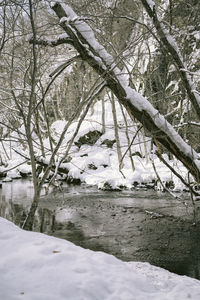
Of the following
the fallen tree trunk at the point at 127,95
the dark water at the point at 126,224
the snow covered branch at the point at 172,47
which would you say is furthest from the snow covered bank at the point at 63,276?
the snow covered branch at the point at 172,47

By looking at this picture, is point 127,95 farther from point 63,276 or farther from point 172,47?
point 63,276

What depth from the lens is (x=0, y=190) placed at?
1412 cm

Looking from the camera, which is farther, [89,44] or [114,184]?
[114,184]

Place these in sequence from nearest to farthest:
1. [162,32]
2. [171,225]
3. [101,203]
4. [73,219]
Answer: [162,32] → [171,225] → [73,219] → [101,203]

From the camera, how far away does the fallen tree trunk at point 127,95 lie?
4.64 metres

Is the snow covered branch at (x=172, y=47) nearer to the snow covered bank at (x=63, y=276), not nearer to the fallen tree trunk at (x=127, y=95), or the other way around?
the fallen tree trunk at (x=127, y=95)

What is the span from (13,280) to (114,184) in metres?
12.4

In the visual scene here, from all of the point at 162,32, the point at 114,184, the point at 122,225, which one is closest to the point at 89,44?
the point at 162,32

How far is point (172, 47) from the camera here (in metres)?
4.28

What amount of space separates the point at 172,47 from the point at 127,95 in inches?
41.5

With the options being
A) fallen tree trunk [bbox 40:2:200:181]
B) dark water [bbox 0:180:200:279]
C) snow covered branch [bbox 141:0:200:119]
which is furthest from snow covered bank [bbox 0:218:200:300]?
snow covered branch [bbox 141:0:200:119]

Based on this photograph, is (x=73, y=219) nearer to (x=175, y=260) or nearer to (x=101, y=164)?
(x=175, y=260)

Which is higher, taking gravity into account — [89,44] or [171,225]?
[89,44]

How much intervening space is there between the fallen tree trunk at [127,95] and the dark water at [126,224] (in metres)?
1.41
